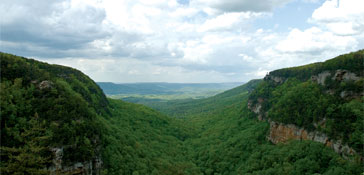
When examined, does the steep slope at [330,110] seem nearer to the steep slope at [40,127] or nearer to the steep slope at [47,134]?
the steep slope at [47,134]

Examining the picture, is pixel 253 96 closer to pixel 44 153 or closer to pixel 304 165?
pixel 304 165

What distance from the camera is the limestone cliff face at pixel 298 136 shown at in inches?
1755

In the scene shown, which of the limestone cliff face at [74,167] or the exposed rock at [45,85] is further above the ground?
the exposed rock at [45,85]

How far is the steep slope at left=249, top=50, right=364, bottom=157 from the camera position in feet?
145

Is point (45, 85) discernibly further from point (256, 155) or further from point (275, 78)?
point (275, 78)

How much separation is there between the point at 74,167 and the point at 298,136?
185 ft

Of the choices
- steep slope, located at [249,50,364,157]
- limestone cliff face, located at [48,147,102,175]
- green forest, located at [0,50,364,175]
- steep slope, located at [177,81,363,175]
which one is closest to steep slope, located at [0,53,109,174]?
limestone cliff face, located at [48,147,102,175]

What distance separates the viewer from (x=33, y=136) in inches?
1403

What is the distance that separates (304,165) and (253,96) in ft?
226

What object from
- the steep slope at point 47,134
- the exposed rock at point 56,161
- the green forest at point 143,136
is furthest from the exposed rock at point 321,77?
the exposed rock at point 56,161

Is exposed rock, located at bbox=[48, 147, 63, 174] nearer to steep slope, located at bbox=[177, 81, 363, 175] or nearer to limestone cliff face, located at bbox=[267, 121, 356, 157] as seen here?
steep slope, located at bbox=[177, 81, 363, 175]

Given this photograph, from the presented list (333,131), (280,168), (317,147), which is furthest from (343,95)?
(280,168)

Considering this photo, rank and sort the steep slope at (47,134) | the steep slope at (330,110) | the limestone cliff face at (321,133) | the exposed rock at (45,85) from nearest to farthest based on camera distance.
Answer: the steep slope at (47,134) < the steep slope at (330,110) < the exposed rock at (45,85) < the limestone cliff face at (321,133)

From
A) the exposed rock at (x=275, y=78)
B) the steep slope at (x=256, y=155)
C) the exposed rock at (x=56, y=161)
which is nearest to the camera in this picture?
the exposed rock at (x=56, y=161)
